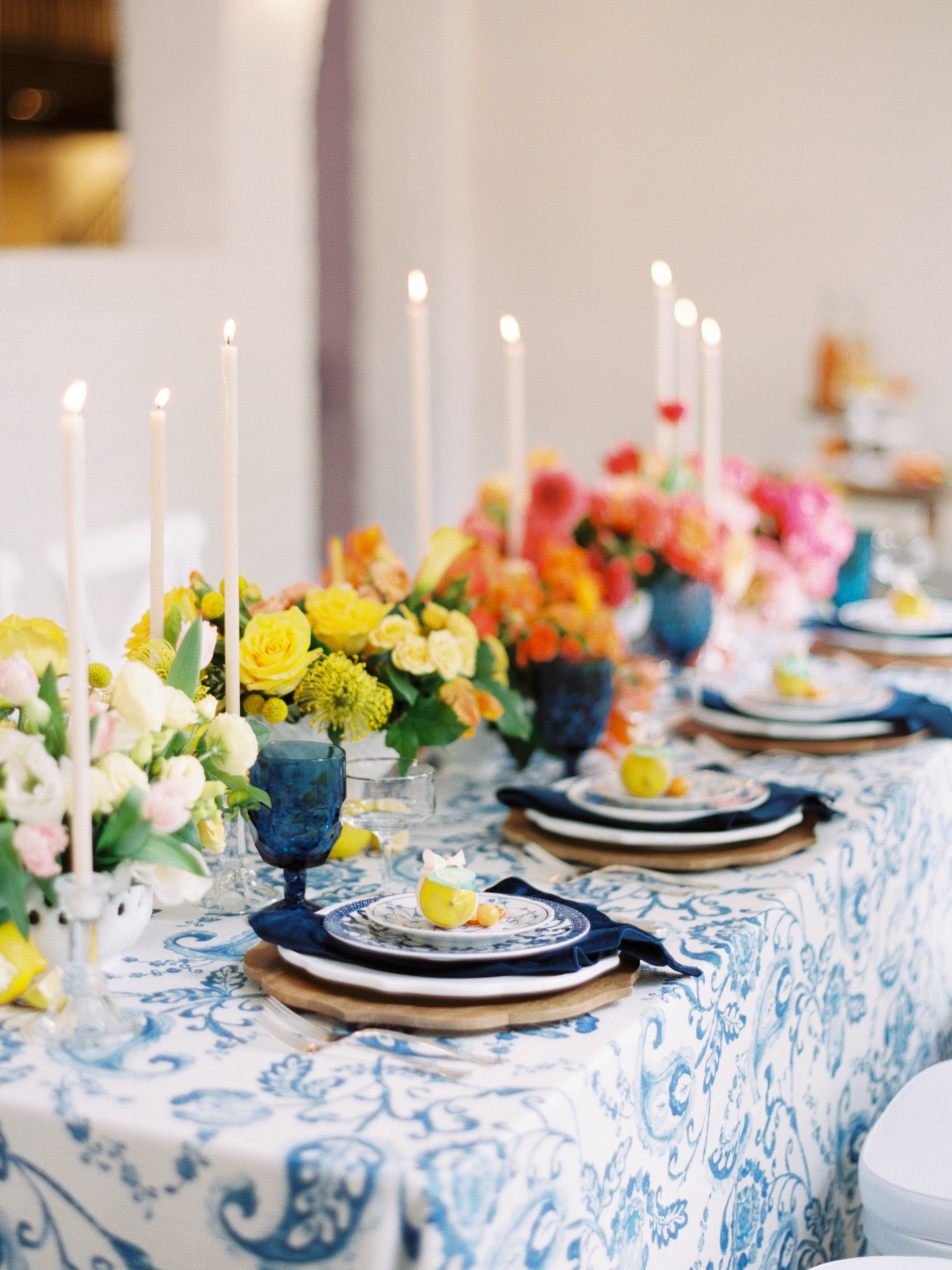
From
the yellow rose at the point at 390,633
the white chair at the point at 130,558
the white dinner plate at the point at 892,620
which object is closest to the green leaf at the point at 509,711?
the yellow rose at the point at 390,633

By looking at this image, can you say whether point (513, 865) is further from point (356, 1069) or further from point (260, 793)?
point (356, 1069)

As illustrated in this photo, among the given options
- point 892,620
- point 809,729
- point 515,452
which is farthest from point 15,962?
point 892,620

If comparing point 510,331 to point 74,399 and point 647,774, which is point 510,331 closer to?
point 647,774

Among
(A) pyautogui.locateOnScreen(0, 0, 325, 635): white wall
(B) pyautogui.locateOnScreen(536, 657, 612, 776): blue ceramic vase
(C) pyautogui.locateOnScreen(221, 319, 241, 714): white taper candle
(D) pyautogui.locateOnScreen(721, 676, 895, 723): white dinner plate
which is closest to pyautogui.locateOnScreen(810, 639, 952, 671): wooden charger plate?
(D) pyautogui.locateOnScreen(721, 676, 895, 723): white dinner plate

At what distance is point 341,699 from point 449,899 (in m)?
0.29

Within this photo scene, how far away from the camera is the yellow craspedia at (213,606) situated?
3.94 ft

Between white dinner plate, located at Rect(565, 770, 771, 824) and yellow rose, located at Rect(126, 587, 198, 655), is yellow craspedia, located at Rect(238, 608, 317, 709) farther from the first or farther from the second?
white dinner plate, located at Rect(565, 770, 771, 824)

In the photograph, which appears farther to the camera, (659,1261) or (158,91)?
(158,91)

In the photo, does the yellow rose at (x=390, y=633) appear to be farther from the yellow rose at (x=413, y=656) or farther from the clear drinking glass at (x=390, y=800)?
the clear drinking glass at (x=390, y=800)

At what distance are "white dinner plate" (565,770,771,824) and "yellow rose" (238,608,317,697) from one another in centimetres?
30

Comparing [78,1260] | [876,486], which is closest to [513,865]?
[78,1260]

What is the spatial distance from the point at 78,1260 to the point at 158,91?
11.6ft

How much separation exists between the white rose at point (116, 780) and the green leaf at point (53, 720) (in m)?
0.03

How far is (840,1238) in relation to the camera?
130 cm
